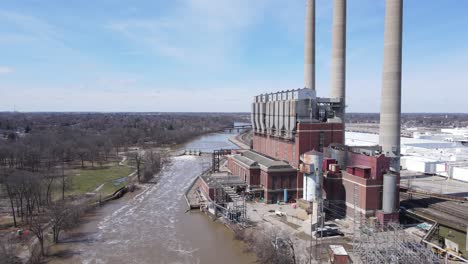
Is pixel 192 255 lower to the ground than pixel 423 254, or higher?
lower

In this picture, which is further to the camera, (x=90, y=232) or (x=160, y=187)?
(x=160, y=187)

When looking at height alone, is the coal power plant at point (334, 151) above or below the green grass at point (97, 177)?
above

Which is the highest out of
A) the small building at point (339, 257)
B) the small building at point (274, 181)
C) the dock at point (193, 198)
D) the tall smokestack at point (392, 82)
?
the tall smokestack at point (392, 82)

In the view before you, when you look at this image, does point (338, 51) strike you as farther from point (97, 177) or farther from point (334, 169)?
point (97, 177)

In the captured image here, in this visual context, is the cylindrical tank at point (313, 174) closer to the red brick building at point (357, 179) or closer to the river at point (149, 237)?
the red brick building at point (357, 179)

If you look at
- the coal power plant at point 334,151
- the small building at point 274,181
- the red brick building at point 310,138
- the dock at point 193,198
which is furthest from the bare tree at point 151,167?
the red brick building at point 310,138

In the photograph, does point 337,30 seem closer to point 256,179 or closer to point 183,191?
point 256,179

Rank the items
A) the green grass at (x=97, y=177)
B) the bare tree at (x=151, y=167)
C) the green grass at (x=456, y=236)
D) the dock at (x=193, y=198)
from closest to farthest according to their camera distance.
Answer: the green grass at (x=456, y=236) < the dock at (x=193, y=198) < the green grass at (x=97, y=177) < the bare tree at (x=151, y=167)

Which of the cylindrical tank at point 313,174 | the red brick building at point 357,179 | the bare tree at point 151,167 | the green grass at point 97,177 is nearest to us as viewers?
the red brick building at point 357,179

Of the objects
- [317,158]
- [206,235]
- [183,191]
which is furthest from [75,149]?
[317,158]
